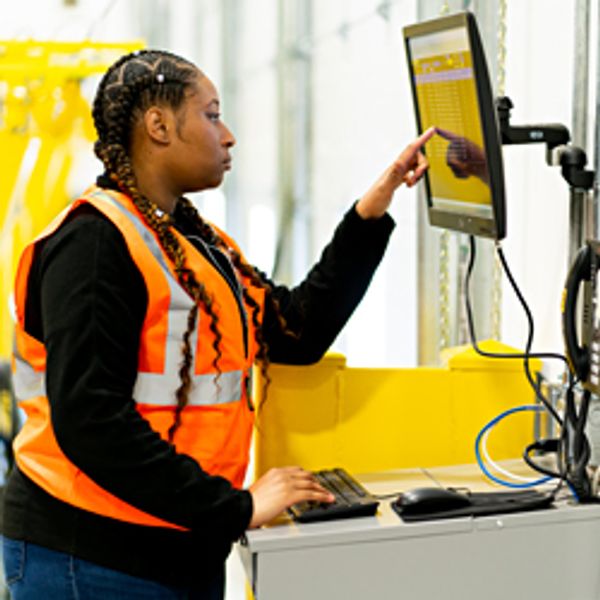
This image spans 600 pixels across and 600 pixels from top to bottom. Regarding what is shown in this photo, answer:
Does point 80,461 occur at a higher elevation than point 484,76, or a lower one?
lower

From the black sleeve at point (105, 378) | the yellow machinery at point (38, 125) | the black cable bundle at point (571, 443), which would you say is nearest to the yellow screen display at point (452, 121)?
the black cable bundle at point (571, 443)

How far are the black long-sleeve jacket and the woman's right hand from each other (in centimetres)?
3

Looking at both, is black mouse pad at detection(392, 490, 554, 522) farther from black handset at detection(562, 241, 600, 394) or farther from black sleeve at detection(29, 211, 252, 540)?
black sleeve at detection(29, 211, 252, 540)

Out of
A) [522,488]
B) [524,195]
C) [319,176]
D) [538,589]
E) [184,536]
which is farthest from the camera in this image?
[319,176]

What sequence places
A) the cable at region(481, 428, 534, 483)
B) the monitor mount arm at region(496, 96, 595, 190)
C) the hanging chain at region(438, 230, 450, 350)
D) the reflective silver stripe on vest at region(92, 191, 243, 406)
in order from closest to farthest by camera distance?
the reflective silver stripe on vest at region(92, 191, 243, 406)
the monitor mount arm at region(496, 96, 595, 190)
the cable at region(481, 428, 534, 483)
the hanging chain at region(438, 230, 450, 350)

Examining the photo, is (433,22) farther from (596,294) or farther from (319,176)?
(319,176)

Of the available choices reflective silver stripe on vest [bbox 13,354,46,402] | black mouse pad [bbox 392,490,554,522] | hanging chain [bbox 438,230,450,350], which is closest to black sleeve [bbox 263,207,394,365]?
black mouse pad [bbox 392,490,554,522]

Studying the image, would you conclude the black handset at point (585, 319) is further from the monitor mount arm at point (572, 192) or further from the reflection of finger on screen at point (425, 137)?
the reflection of finger on screen at point (425, 137)

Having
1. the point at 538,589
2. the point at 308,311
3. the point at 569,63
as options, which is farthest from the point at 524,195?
the point at 538,589

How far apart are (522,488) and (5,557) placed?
84cm

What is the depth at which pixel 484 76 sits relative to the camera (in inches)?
57.7

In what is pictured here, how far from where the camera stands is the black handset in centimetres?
151

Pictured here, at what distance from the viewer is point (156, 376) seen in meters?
1.41

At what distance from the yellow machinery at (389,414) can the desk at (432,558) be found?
0.24 meters
